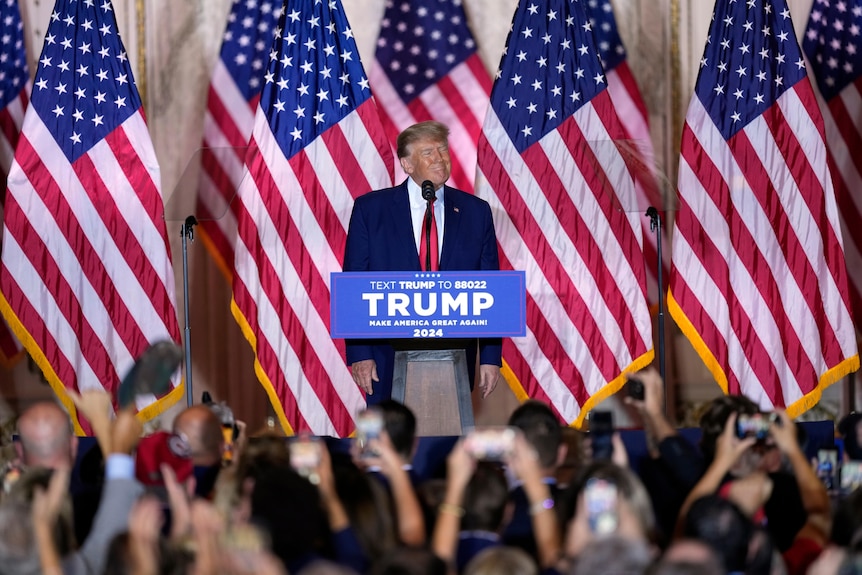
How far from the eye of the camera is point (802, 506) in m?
4.22

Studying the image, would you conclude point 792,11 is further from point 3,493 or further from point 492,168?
point 3,493

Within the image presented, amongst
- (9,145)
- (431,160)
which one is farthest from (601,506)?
(9,145)

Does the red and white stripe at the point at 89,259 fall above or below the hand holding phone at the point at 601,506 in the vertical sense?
above

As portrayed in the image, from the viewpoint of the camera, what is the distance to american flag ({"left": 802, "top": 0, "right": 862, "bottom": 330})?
875 cm

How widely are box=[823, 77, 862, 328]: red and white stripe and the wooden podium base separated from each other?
13.8 ft

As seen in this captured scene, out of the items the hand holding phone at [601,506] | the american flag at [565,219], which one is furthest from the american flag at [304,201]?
the hand holding phone at [601,506]

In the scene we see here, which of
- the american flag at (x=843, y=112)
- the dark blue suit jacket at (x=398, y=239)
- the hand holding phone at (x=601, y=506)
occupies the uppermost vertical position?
the american flag at (x=843, y=112)

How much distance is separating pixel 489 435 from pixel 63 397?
4697mm

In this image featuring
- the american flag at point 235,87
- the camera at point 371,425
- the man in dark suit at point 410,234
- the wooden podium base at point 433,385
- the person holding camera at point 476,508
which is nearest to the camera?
the person holding camera at point 476,508

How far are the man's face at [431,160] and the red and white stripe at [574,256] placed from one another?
5.61 ft

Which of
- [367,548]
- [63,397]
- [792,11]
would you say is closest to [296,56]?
[63,397]

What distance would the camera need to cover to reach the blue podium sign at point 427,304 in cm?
525

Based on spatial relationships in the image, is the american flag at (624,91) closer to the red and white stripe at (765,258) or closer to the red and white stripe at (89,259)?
the red and white stripe at (765,258)

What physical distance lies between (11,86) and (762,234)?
5.08 meters
